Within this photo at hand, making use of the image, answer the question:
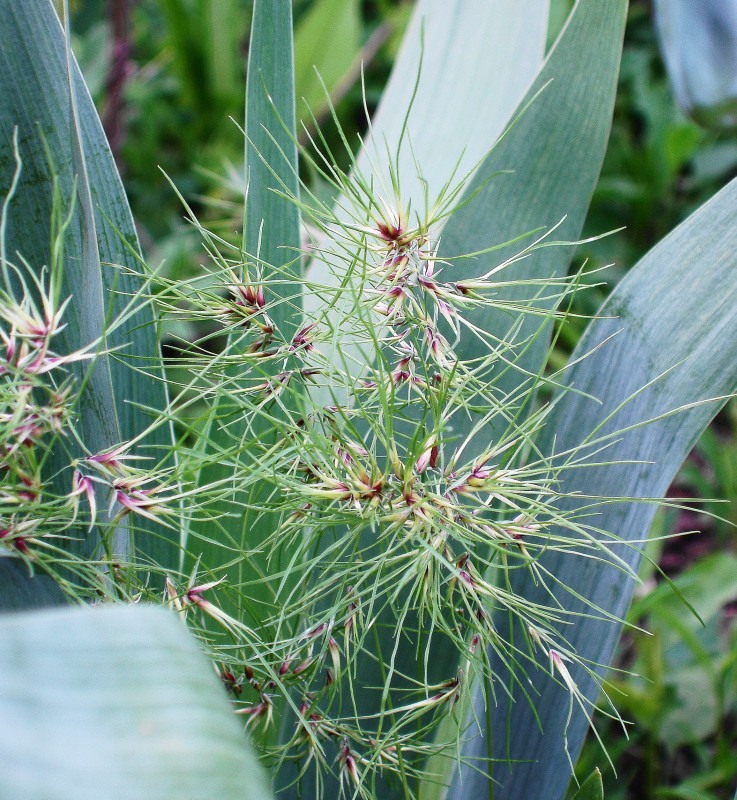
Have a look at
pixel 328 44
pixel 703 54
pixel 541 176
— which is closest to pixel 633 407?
pixel 541 176

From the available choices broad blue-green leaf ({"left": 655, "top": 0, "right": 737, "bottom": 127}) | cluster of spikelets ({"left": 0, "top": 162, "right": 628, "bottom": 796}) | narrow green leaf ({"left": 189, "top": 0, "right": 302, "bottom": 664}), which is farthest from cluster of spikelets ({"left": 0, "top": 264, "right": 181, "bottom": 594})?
broad blue-green leaf ({"left": 655, "top": 0, "right": 737, "bottom": 127})

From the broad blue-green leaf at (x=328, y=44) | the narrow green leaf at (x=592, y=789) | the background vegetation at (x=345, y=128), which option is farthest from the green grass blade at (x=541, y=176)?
the broad blue-green leaf at (x=328, y=44)

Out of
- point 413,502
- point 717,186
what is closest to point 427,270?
point 413,502

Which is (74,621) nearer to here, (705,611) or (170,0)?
(705,611)

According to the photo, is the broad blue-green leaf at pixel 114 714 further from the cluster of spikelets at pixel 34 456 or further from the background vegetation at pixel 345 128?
the background vegetation at pixel 345 128

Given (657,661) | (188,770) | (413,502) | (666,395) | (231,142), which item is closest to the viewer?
(188,770)

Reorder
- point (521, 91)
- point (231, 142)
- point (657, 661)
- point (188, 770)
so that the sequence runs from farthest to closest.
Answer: point (231, 142) → point (657, 661) → point (521, 91) → point (188, 770)

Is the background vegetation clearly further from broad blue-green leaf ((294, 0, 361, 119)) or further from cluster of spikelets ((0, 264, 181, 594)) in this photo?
cluster of spikelets ((0, 264, 181, 594))
